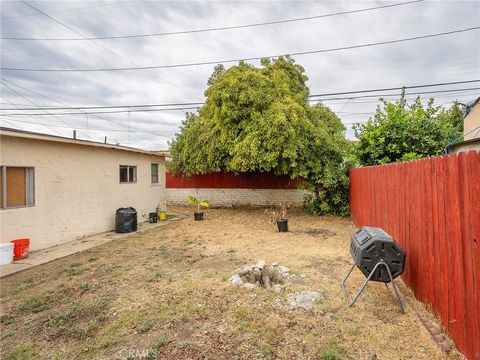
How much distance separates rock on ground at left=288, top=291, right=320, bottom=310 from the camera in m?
3.56

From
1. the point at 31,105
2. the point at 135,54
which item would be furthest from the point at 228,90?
the point at 31,105

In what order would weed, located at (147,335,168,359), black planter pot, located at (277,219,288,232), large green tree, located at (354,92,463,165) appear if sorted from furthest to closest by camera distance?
large green tree, located at (354,92,463,165) → black planter pot, located at (277,219,288,232) → weed, located at (147,335,168,359)

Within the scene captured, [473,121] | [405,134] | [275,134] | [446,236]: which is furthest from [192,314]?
[473,121]

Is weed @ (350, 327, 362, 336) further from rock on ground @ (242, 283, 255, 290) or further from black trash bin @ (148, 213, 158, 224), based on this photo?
black trash bin @ (148, 213, 158, 224)

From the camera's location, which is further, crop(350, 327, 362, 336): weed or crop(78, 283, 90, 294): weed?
crop(78, 283, 90, 294): weed

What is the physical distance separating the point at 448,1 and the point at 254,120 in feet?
25.3

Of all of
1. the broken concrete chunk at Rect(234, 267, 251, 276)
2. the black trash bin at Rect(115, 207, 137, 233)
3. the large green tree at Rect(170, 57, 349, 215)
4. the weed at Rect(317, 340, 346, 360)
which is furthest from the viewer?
the large green tree at Rect(170, 57, 349, 215)

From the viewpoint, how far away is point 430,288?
126 inches

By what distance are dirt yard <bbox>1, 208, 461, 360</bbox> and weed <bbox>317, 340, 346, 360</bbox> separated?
0.01 meters

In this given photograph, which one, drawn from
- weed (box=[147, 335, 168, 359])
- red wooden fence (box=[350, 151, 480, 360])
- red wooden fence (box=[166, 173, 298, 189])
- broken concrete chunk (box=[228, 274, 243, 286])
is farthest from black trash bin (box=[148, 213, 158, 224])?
red wooden fence (box=[350, 151, 480, 360])

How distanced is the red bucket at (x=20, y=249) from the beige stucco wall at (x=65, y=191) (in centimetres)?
27

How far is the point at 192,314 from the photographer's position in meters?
3.45

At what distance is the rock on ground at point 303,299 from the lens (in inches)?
140

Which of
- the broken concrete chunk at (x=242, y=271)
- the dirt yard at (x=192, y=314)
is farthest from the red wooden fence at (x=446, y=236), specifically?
the broken concrete chunk at (x=242, y=271)
